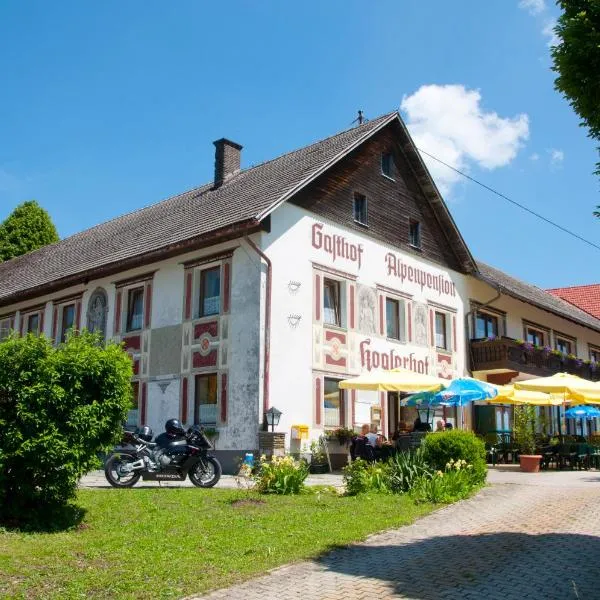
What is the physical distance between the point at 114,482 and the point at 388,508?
17.5 feet

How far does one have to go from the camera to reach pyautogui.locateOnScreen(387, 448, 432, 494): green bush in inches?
488

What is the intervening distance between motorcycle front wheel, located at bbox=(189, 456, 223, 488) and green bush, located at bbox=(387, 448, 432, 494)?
3.36 meters

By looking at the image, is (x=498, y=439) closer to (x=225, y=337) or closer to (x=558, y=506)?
(x=225, y=337)

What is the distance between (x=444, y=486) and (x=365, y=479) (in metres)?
1.43

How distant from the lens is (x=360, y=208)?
75.6 ft

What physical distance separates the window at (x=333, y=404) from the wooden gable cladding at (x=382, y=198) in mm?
4794

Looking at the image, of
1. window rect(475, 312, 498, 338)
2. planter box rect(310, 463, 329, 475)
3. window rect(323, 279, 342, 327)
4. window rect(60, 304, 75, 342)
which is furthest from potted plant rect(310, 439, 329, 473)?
window rect(475, 312, 498, 338)

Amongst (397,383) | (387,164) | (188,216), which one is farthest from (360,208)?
(397,383)

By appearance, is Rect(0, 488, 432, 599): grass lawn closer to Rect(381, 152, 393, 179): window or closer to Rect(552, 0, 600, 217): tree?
Rect(552, 0, 600, 217): tree

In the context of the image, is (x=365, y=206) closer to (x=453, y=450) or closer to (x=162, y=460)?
(x=453, y=450)

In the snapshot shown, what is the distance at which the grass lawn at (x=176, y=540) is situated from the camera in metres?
6.32

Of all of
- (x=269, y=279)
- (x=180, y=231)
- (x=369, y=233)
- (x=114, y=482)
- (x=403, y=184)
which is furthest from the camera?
(x=403, y=184)

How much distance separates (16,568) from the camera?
671 centimetres

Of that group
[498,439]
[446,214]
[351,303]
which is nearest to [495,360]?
[498,439]
